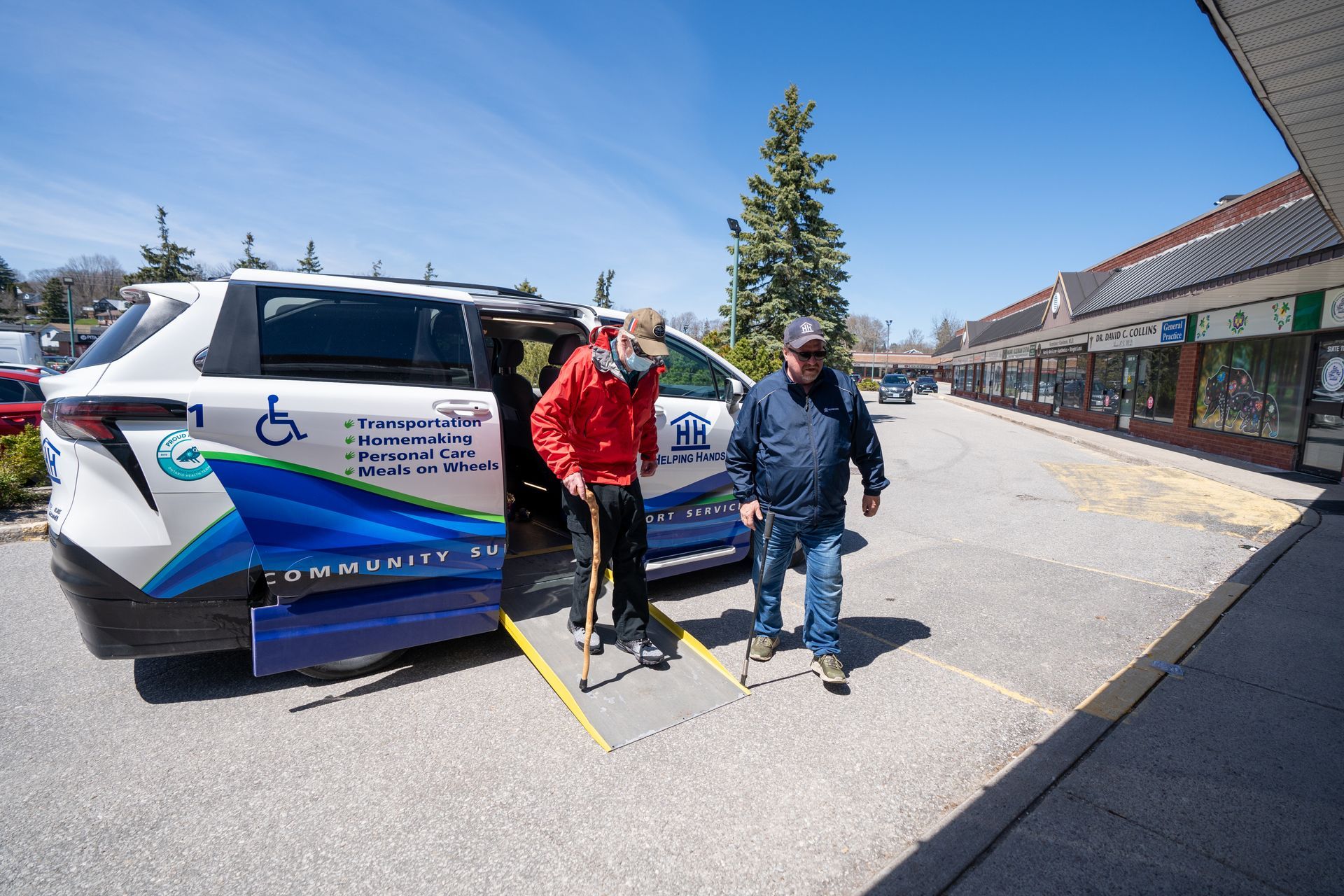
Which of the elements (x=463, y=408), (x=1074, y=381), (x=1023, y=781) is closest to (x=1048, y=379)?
(x=1074, y=381)

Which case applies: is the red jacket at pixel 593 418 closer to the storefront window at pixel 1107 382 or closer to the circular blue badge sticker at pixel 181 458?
the circular blue badge sticker at pixel 181 458

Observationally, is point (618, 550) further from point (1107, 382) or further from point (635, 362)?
point (1107, 382)

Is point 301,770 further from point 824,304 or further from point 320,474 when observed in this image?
point 824,304

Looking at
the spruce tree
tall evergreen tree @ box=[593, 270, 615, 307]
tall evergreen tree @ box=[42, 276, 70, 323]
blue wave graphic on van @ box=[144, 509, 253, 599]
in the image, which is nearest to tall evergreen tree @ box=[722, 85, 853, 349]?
tall evergreen tree @ box=[593, 270, 615, 307]

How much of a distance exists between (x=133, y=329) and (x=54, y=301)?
96.4 metres

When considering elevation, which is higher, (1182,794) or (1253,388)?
(1253,388)

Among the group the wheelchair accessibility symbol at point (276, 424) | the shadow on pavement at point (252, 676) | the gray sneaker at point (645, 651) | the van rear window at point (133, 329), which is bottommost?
the shadow on pavement at point (252, 676)

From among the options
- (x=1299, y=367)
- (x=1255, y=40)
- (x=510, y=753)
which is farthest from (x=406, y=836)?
(x=1299, y=367)

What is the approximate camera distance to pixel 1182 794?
8.49 ft

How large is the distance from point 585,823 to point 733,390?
330cm

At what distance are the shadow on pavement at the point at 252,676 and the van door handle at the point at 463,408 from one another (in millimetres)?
1427

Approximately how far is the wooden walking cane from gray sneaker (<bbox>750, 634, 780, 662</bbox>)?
3.27 feet

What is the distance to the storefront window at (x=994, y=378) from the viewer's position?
111ft

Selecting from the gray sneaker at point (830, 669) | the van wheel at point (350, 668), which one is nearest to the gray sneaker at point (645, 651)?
the gray sneaker at point (830, 669)
